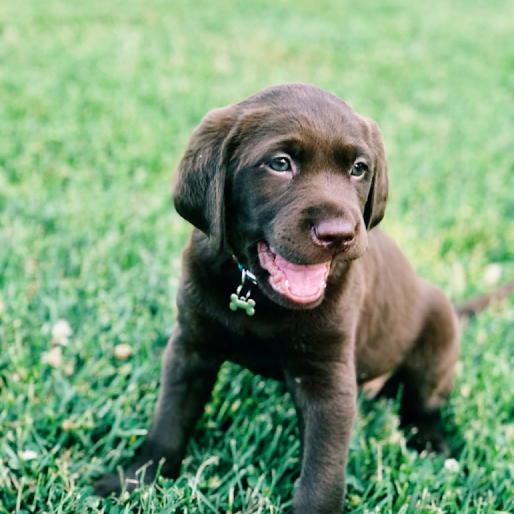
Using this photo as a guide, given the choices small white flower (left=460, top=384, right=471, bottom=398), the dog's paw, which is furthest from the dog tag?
small white flower (left=460, top=384, right=471, bottom=398)

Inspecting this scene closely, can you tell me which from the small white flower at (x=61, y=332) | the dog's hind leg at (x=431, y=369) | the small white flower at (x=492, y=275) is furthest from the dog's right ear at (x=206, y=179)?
the small white flower at (x=492, y=275)

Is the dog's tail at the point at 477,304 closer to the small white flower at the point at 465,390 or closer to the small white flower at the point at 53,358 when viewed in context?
the small white flower at the point at 465,390

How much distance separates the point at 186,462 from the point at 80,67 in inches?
212

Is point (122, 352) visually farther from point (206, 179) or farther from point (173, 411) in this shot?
point (206, 179)

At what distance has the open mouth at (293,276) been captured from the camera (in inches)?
89.7

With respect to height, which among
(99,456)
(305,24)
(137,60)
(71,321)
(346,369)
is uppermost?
(305,24)

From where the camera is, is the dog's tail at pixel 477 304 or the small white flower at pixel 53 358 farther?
the dog's tail at pixel 477 304

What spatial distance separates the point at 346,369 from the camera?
8.20 ft

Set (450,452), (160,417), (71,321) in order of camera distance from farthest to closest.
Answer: (71,321) < (450,452) < (160,417)

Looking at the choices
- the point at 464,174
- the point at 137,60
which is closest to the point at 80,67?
the point at 137,60

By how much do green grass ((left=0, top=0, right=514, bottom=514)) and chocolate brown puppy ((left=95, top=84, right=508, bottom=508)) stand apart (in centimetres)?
25

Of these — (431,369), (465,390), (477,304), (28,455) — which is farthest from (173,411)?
(477,304)

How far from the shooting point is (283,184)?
2242mm

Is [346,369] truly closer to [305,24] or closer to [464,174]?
[464,174]
